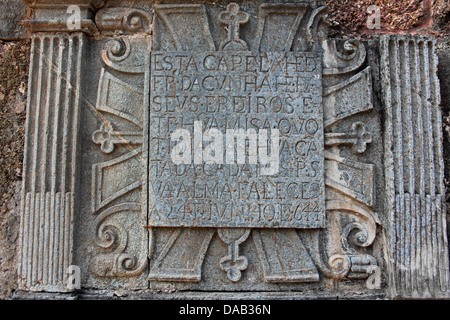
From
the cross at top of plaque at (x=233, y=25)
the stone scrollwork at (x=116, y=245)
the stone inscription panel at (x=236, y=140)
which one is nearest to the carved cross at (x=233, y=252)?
the stone inscription panel at (x=236, y=140)

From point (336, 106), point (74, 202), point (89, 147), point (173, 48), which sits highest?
point (173, 48)

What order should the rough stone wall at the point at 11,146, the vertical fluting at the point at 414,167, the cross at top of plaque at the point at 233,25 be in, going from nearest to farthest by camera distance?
1. the vertical fluting at the point at 414,167
2. the rough stone wall at the point at 11,146
3. the cross at top of plaque at the point at 233,25

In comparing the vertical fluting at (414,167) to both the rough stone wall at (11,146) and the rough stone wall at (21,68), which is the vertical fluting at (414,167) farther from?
the rough stone wall at (11,146)

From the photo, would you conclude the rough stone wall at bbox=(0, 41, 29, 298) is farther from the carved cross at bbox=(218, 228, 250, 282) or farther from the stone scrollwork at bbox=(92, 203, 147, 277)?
the carved cross at bbox=(218, 228, 250, 282)

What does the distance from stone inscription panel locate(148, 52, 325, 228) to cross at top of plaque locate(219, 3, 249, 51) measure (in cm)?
6

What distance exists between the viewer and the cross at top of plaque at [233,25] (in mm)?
2955

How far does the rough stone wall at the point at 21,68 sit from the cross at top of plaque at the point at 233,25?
637mm

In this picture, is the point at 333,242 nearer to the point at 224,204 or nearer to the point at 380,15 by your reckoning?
the point at 224,204

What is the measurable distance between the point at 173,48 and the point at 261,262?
151cm

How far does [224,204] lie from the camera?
9.18ft

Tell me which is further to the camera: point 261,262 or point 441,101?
point 441,101

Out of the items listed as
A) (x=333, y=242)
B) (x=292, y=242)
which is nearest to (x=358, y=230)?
(x=333, y=242)

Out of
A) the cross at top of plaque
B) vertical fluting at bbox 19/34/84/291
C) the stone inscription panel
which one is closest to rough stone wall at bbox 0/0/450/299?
vertical fluting at bbox 19/34/84/291

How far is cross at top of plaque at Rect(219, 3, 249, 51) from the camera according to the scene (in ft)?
9.70
